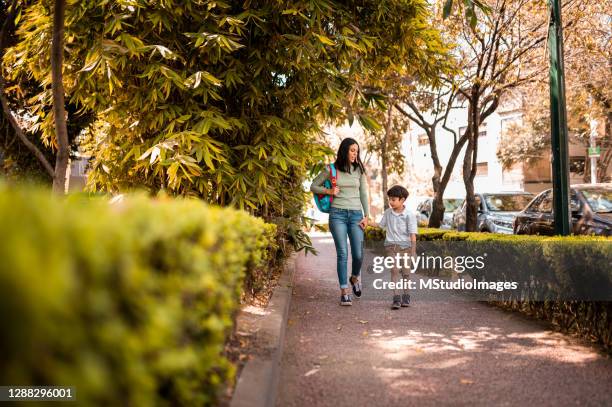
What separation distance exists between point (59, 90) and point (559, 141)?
589 cm

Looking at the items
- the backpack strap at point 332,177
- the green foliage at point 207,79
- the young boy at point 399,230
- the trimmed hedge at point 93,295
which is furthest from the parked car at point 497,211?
the trimmed hedge at point 93,295

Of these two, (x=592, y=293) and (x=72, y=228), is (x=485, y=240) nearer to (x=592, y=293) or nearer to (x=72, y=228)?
(x=592, y=293)

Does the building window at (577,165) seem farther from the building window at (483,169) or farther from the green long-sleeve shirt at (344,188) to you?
the green long-sleeve shirt at (344,188)

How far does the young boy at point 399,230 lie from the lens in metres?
7.34

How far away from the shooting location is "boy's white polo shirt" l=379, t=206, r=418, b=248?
7.32 meters

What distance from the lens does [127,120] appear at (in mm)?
6895

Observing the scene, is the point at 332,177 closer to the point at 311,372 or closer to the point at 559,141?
the point at 559,141

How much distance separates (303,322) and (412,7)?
4.05 m

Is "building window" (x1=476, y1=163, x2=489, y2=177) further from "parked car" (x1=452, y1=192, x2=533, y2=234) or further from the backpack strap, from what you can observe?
the backpack strap

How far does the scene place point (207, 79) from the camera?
595cm

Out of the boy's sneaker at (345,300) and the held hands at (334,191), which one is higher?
the held hands at (334,191)

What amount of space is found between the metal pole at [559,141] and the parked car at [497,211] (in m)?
6.53

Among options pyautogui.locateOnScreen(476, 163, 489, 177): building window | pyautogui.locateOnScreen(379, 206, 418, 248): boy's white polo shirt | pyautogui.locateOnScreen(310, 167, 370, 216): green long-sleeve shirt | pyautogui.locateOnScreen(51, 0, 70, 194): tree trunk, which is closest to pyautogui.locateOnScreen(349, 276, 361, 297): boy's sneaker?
pyautogui.locateOnScreen(379, 206, 418, 248): boy's white polo shirt

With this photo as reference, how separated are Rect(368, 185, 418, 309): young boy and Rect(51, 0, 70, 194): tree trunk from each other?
385cm
